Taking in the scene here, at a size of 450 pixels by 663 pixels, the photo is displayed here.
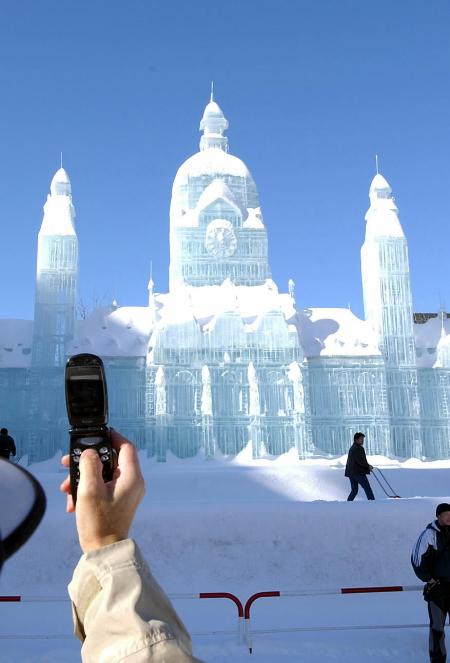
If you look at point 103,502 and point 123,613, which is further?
point 103,502

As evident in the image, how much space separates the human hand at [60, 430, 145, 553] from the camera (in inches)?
58.1

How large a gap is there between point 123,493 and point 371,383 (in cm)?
3381

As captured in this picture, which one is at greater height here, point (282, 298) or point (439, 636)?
point (282, 298)

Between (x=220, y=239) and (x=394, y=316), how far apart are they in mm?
11079

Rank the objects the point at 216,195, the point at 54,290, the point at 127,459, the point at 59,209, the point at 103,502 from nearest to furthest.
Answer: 1. the point at 103,502
2. the point at 127,459
3. the point at 54,290
4. the point at 59,209
5. the point at 216,195

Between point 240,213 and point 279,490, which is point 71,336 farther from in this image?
point 279,490

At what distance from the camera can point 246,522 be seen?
12461 mm

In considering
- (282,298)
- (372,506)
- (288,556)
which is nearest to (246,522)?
(288,556)

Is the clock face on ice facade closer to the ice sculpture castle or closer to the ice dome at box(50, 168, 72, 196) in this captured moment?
the ice sculpture castle

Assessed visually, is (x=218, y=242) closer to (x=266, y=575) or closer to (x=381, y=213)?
(x=381, y=213)

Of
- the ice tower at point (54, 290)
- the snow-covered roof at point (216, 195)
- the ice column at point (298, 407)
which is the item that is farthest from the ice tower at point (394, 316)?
the ice tower at point (54, 290)

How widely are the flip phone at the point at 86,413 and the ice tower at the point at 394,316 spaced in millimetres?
34521

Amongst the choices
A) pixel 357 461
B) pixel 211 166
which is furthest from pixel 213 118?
pixel 357 461

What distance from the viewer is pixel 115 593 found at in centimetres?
133
